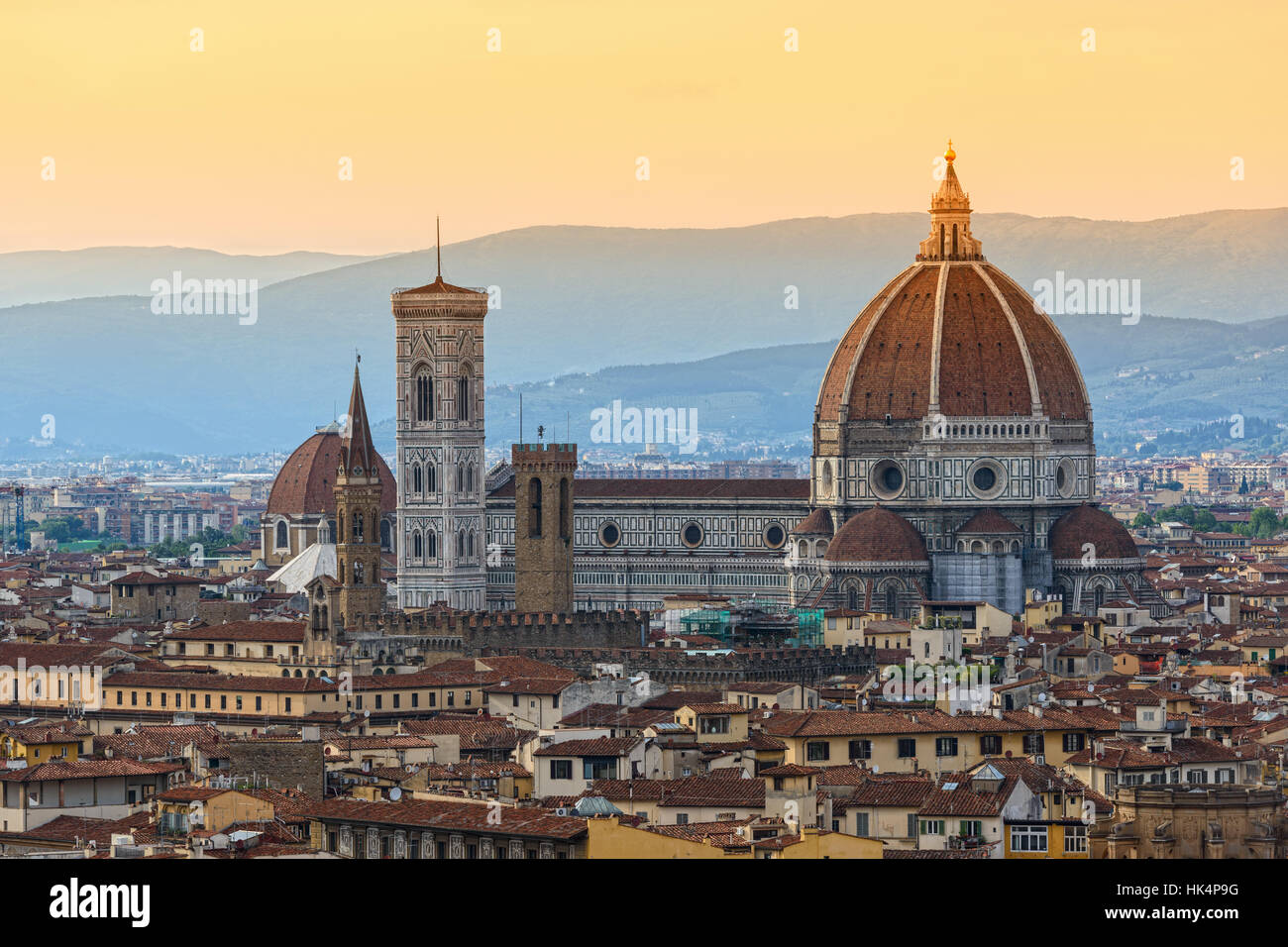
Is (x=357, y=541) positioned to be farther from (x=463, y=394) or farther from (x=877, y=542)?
(x=463, y=394)

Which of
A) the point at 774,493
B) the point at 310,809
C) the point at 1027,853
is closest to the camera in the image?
the point at 1027,853

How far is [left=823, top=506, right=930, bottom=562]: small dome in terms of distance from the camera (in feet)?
347

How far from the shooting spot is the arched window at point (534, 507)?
354ft

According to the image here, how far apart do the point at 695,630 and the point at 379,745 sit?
4125cm

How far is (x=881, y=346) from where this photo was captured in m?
111

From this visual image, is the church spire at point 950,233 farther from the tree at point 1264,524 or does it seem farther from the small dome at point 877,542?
Answer: the tree at point 1264,524

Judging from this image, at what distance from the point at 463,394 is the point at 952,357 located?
670 inches

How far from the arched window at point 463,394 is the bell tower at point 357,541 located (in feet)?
57.1

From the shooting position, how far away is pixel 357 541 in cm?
8831

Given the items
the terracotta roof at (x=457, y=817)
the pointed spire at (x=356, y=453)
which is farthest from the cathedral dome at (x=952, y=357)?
the terracotta roof at (x=457, y=817)

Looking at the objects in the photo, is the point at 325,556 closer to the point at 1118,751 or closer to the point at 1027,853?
the point at 1118,751

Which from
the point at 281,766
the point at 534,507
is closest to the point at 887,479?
the point at 534,507

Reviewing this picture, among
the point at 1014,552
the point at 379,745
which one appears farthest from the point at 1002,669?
the point at 1014,552
